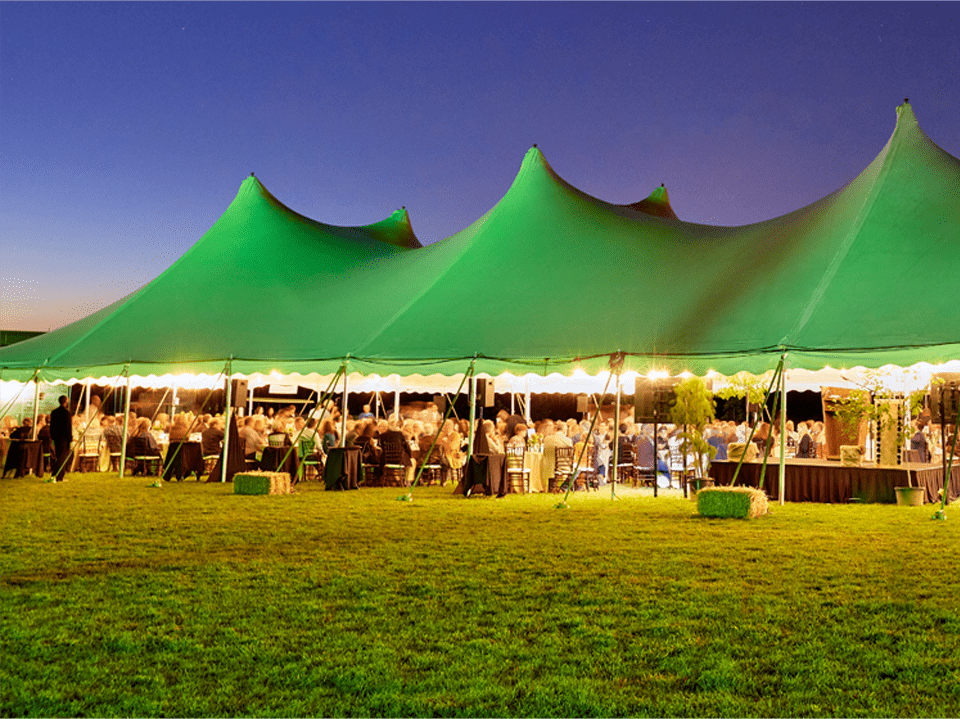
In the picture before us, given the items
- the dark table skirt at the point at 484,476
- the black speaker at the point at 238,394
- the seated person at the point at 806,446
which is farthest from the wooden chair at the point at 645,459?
the black speaker at the point at 238,394

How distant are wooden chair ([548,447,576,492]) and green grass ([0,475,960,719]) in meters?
5.64

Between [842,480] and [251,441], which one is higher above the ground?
[251,441]

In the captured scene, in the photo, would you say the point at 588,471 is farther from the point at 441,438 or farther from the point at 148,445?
the point at 148,445

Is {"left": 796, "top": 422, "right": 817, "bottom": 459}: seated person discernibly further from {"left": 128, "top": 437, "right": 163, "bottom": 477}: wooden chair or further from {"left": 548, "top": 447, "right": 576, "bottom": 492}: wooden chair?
{"left": 128, "top": 437, "right": 163, "bottom": 477}: wooden chair

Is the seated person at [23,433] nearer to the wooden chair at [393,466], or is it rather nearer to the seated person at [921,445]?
the wooden chair at [393,466]

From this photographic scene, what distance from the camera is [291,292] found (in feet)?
53.9

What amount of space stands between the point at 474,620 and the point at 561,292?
9.21 metres

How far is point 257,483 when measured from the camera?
13266mm

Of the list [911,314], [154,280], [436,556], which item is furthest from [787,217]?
[154,280]

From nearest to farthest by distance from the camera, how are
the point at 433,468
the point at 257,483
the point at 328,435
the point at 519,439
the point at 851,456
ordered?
the point at 851,456 → the point at 257,483 → the point at 519,439 → the point at 433,468 → the point at 328,435

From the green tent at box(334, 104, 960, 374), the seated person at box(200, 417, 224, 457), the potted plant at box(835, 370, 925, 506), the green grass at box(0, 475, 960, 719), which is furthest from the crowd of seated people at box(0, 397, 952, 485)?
the green grass at box(0, 475, 960, 719)

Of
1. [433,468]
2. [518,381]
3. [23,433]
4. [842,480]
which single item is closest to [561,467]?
[433,468]

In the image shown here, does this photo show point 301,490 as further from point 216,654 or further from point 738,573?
point 216,654

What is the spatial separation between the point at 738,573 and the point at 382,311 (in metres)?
9.27
